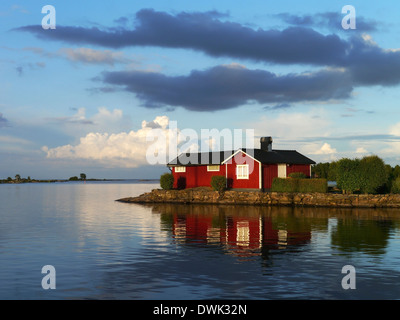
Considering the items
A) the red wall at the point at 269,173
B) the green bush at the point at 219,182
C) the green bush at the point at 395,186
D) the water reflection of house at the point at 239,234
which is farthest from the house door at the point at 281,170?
the water reflection of house at the point at 239,234

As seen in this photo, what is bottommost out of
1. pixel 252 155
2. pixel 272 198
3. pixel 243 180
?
pixel 272 198

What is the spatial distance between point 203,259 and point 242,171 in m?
38.6

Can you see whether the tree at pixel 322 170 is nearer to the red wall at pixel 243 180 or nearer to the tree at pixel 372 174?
the red wall at pixel 243 180

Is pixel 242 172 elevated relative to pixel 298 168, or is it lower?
lower

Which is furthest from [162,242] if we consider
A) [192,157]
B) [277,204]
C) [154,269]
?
[192,157]

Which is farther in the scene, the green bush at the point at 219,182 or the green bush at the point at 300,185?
the green bush at the point at 219,182

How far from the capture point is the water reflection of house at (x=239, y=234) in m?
22.4

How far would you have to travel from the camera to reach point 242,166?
56844 millimetres

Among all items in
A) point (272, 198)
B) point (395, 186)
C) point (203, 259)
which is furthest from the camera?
point (272, 198)

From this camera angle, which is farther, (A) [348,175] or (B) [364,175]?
(A) [348,175]

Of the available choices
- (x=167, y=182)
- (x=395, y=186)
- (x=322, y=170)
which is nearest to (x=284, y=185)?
(x=395, y=186)

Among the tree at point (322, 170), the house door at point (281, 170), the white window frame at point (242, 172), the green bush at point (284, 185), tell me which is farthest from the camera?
the tree at point (322, 170)

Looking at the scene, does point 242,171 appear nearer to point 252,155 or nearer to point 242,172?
point 242,172

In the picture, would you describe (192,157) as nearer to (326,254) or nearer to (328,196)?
(328,196)
